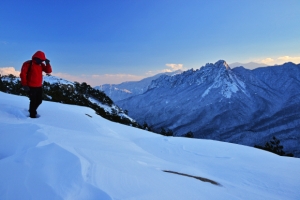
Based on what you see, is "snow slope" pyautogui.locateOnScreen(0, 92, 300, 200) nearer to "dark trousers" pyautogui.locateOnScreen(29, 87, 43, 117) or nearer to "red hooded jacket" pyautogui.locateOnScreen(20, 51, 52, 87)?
"dark trousers" pyautogui.locateOnScreen(29, 87, 43, 117)

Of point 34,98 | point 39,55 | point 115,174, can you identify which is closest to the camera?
point 115,174

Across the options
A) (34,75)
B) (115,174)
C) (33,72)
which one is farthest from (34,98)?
(115,174)

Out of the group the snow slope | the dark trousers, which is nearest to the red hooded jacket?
the dark trousers

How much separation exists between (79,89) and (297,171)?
289 ft

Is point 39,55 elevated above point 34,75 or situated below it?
above

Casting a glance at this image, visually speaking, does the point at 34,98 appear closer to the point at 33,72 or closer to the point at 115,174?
the point at 33,72

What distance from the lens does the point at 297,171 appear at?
600 cm

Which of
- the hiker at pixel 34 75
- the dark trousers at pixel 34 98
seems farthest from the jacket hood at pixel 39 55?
the dark trousers at pixel 34 98

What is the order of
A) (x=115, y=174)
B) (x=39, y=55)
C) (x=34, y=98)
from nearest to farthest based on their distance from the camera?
(x=115, y=174) → (x=39, y=55) → (x=34, y=98)

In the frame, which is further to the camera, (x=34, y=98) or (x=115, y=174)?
(x=34, y=98)

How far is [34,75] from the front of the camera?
8680mm

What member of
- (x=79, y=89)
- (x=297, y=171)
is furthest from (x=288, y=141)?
(x=297, y=171)

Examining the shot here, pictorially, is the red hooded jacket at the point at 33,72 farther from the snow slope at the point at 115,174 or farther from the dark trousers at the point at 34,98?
the snow slope at the point at 115,174

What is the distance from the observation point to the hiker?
8.47 m
